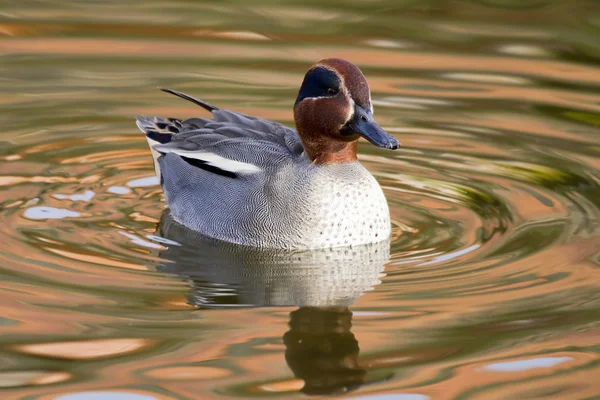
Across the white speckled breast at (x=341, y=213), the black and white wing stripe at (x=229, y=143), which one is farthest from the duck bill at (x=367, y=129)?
the black and white wing stripe at (x=229, y=143)

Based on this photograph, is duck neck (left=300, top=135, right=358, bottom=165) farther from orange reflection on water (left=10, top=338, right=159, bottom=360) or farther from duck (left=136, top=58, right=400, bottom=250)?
orange reflection on water (left=10, top=338, right=159, bottom=360)

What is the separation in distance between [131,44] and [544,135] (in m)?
4.50

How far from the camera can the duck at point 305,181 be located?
7.38m

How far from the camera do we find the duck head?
7.29m

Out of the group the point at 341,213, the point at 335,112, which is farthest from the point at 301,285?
the point at 335,112

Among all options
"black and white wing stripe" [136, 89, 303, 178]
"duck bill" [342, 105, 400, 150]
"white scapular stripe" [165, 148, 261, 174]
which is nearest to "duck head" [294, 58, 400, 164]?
"duck bill" [342, 105, 400, 150]

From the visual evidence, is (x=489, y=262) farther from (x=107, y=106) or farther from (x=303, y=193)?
(x=107, y=106)

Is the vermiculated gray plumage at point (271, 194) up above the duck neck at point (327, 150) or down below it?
below

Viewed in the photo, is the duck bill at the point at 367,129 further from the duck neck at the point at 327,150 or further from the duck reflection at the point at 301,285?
the duck reflection at the point at 301,285

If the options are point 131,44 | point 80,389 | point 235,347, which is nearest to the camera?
point 80,389

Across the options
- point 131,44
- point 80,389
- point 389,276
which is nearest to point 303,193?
point 389,276

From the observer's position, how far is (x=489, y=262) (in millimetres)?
7066

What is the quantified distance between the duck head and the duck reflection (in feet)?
2.25

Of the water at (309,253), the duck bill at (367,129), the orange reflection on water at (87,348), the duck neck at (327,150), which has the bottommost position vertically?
the orange reflection on water at (87,348)
